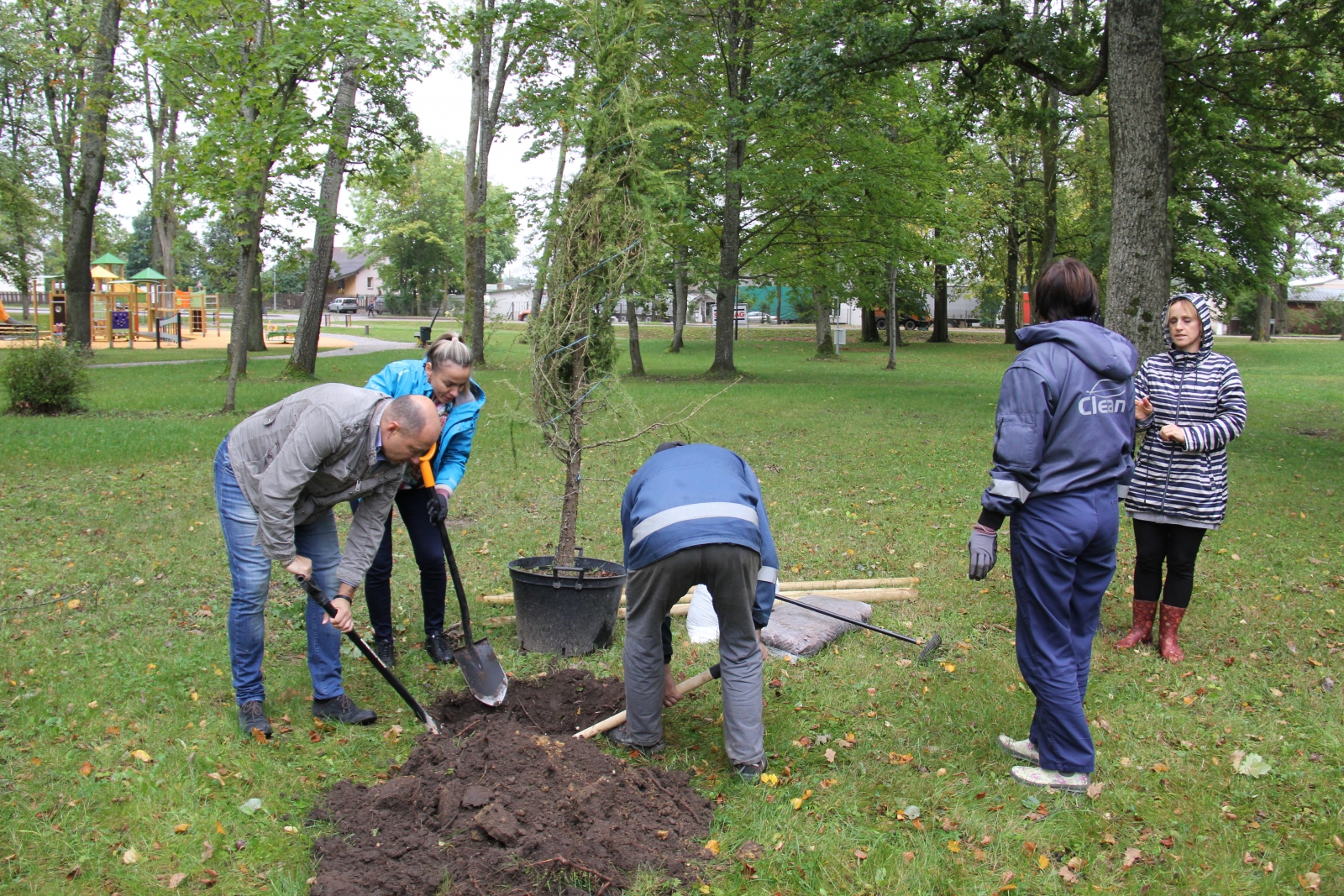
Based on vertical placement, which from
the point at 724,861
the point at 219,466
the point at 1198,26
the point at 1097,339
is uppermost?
the point at 1198,26

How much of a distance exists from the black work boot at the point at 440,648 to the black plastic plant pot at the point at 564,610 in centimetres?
42

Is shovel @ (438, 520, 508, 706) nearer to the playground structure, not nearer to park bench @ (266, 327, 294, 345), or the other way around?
the playground structure

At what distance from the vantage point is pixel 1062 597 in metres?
3.63

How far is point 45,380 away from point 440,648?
38.0 ft

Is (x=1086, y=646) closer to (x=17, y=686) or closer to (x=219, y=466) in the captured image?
(x=219, y=466)

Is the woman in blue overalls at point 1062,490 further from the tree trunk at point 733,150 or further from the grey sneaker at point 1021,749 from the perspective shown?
the tree trunk at point 733,150

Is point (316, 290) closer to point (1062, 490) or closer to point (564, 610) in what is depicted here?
point (564, 610)

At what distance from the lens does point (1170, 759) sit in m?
4.04

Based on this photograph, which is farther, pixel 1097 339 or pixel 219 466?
pixel 219 466

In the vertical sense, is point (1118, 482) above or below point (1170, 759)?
above

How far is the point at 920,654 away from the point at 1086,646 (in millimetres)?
1504

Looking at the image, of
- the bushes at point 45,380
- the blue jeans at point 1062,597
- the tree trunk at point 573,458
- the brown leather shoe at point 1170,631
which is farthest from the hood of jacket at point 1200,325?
the bushes at point 45,380

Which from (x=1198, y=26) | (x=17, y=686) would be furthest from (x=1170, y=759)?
(x=1198, y=26)

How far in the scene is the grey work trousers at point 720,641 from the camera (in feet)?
11.7
